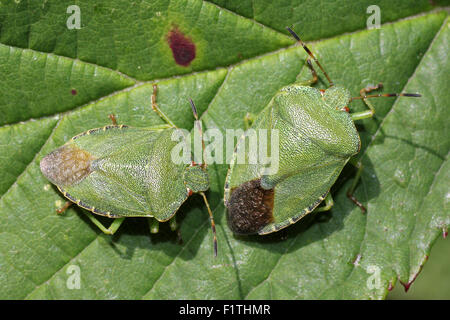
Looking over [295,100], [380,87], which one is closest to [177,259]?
[295,100]

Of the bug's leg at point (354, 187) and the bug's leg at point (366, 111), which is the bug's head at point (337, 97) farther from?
the bug's leg at point (354, 187)

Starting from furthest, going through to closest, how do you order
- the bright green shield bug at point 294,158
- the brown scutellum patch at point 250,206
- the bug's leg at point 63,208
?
1. the bug's leg at point 63,208
2. the brown scutellum patch at point 250,206
3. the bright green shield bug at point 294,158

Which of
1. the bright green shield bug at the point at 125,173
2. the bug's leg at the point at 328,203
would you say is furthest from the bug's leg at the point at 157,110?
the bug's leg at the point at 328,203

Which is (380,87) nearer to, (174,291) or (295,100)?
(295,100)

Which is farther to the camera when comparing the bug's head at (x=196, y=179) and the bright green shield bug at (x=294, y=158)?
the bug's head at (x=196, y=179)

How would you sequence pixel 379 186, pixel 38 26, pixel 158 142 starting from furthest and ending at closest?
pixel 379 186 < pixel 158 142 < pixel 38 26

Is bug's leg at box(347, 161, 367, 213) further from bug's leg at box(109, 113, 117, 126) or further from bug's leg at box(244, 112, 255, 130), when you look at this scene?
bug's leg at box(109, 113, 117, 126)

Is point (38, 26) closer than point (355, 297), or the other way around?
point (38, 26)

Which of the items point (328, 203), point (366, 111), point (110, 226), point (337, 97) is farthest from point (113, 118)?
point (366, 111)
